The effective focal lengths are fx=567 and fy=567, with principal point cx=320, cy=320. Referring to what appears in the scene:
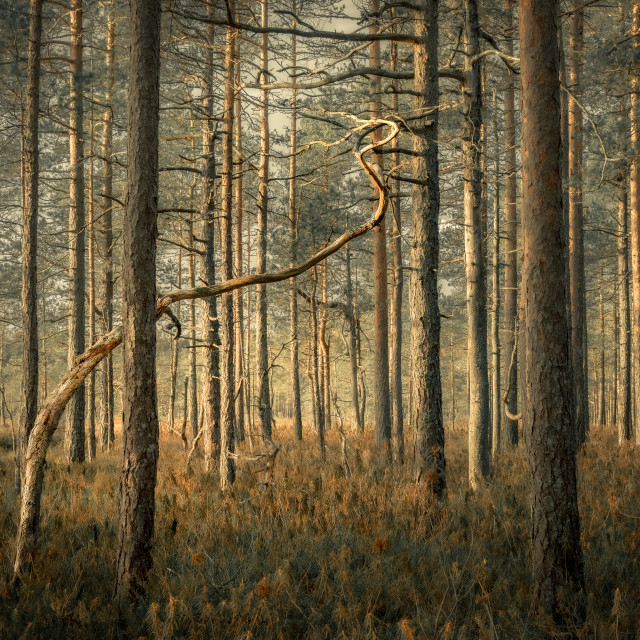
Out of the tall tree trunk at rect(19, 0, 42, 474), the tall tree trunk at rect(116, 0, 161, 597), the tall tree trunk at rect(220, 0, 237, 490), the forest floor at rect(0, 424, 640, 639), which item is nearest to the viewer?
the forest floor at rect(0, 424, 640, 639)

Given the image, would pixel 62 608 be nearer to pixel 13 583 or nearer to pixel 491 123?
pixel 13 583

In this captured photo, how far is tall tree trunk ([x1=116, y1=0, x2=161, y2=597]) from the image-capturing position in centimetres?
463

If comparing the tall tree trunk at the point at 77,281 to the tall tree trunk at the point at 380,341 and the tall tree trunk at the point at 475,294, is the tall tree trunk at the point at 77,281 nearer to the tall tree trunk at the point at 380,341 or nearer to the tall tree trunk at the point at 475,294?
the tall tree trunk at the point at 380,341

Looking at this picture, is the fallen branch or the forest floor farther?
the fallen branch

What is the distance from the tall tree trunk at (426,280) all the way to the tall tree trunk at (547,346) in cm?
284

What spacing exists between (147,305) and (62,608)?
2.34 metres

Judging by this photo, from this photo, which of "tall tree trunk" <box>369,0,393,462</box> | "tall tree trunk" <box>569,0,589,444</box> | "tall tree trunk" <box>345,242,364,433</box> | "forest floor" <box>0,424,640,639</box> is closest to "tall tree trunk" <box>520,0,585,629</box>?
"forest floor" <box>0,424,640,639</box>

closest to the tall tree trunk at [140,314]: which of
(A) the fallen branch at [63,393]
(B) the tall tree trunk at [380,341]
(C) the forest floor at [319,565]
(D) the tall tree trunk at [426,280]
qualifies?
(A) the fallen branch at [63,393]

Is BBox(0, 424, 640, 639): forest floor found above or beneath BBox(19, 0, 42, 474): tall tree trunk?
beneath

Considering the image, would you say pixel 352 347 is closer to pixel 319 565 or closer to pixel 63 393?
pixel 319 565

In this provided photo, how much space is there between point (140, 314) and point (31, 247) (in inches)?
236

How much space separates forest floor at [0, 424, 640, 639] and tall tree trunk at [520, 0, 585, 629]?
0.31 m

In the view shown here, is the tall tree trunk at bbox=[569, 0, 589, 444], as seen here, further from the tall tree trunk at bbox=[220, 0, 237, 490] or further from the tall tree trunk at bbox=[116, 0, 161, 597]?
the tall tree trunk at bbox=[116, 0, 161, 597]

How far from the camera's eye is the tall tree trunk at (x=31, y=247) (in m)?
9.20
